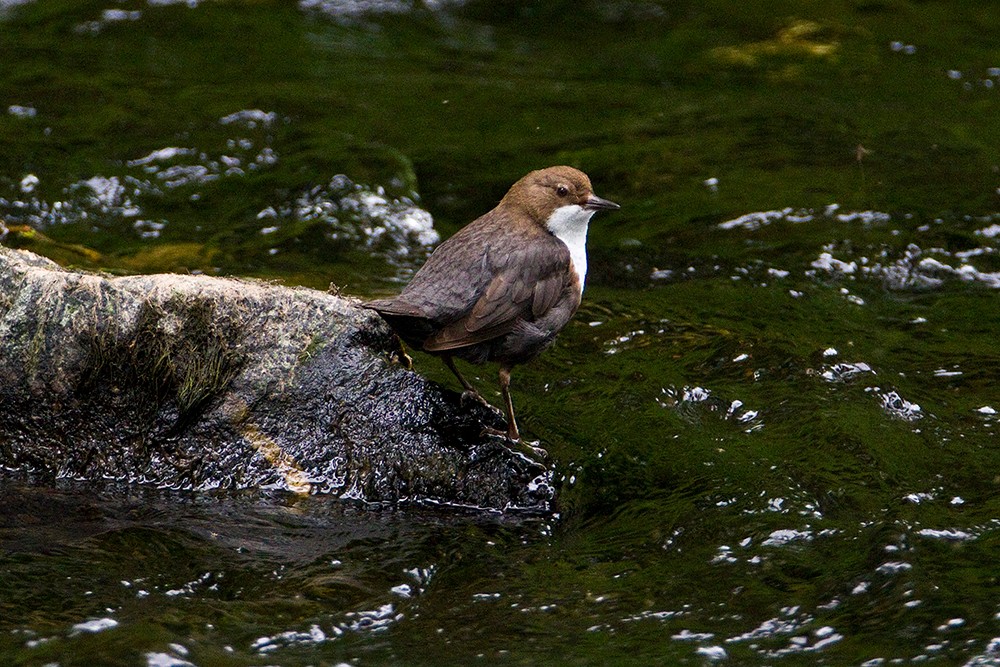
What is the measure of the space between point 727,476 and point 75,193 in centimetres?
488

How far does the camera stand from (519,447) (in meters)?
4.61

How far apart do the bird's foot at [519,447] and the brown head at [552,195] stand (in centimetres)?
109

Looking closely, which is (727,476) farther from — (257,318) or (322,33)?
(322,33)

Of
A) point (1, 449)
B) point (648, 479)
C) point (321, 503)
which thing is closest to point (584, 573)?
point (648, 479)

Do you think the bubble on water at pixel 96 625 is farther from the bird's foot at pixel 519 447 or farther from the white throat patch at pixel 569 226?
the white throat patch at pixel 569 226

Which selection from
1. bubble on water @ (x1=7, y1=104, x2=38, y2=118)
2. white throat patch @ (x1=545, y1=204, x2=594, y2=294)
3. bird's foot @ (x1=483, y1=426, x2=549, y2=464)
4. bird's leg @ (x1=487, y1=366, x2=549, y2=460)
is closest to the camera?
bird's foot @ (x1=483, y1=426, x2=549, y2=464)

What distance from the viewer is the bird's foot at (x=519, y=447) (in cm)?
450

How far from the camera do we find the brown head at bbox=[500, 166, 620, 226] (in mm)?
5262

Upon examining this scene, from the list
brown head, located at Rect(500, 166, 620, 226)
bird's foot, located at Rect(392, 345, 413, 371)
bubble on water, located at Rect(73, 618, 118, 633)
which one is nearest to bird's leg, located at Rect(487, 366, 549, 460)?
bird's foot, located at Rect(392, 345, 413, 371)

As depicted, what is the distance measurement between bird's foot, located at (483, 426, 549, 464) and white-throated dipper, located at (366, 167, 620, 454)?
2cm

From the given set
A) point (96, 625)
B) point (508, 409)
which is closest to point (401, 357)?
point (508, 409)

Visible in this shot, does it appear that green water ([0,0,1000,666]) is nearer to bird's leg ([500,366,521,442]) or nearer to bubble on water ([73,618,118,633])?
bubble on water ([73,618,118,633])

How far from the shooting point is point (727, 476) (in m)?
4.54

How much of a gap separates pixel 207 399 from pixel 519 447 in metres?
1.20
